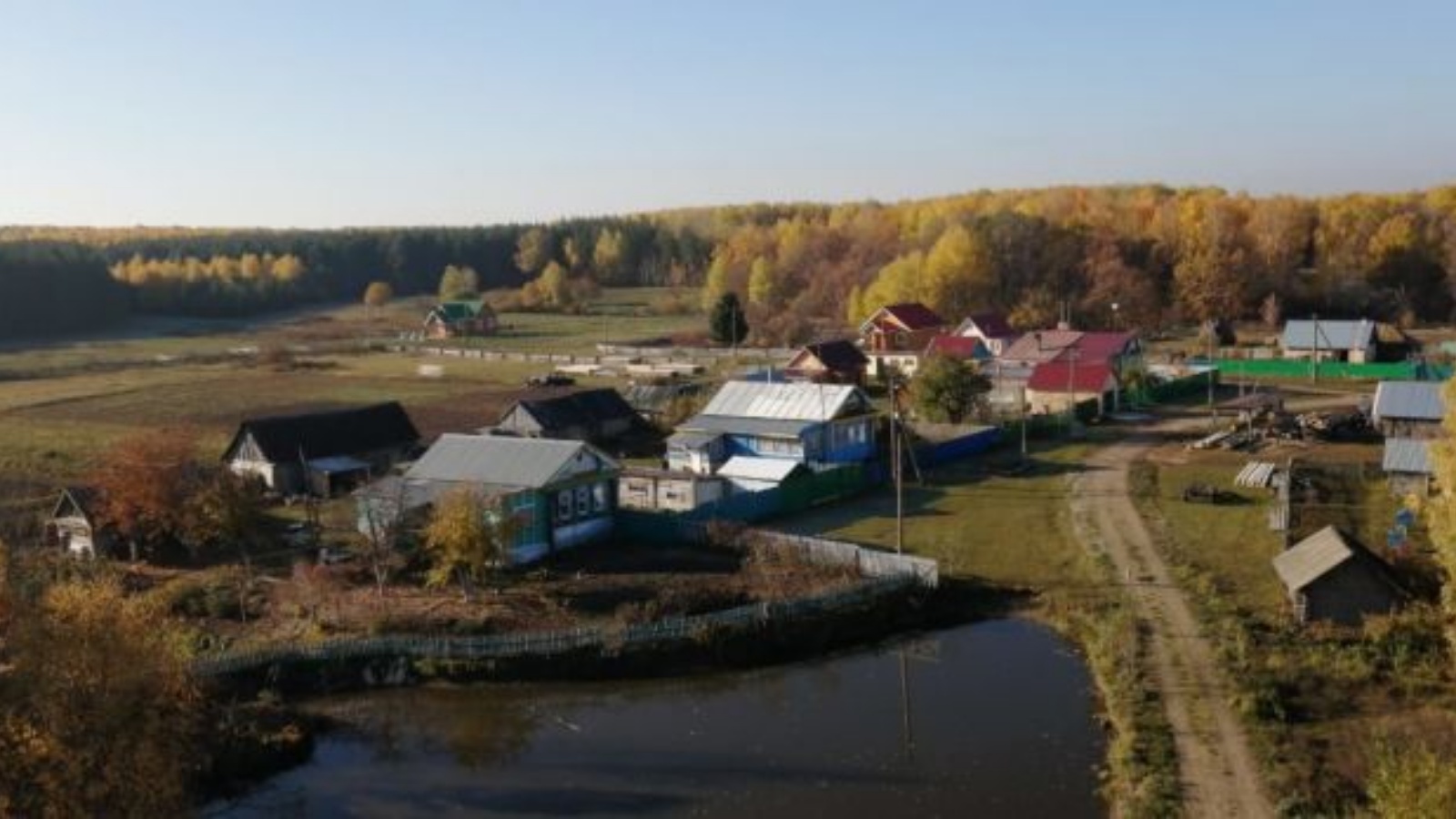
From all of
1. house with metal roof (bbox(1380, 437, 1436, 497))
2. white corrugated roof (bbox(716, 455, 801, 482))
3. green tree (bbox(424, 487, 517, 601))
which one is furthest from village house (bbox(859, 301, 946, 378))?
green tree (bbox(424, 487, 517, 601))

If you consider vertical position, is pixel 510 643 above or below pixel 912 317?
below

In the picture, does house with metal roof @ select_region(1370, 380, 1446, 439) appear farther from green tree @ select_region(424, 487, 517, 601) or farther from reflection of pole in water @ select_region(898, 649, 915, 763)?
green tree @ select_region(424, 487, 517, 601)

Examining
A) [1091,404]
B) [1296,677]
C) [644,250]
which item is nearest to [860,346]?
[1091,404]

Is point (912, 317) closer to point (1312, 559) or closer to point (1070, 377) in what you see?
point (1070, 377)

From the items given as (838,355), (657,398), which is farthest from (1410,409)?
(657,398)

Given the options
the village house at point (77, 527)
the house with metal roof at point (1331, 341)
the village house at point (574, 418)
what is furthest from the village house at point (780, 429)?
the house with metal roof at point (1331, 341)

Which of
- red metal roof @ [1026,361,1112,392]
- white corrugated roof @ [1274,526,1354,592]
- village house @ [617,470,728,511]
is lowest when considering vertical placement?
village house @ [617,470,728,511]
